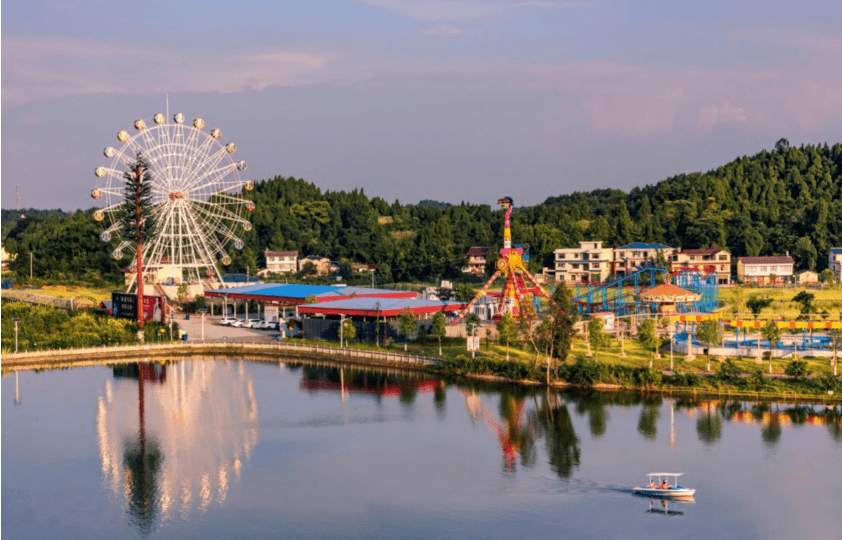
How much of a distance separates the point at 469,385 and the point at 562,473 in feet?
51.3

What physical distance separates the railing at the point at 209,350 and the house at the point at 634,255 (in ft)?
150

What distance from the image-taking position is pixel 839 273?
9569cm

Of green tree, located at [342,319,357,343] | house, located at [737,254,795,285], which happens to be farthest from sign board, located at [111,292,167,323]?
house, located at [737,254,795,285]

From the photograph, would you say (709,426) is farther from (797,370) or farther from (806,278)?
(806,278)

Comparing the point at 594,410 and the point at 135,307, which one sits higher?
the point at 135,307

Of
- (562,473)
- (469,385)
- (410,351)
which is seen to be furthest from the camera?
(410,351)

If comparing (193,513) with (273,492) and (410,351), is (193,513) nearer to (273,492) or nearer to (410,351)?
(273,492)

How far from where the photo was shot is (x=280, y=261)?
11500 cm

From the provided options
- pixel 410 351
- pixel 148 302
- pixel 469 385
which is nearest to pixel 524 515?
pixel 469 385

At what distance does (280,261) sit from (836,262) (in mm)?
55493

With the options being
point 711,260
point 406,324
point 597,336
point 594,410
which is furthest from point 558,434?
point 711,260

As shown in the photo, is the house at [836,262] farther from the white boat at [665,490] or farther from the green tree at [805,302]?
the white boat at [665,490]

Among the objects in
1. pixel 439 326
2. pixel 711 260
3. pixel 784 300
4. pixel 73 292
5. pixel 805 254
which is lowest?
pixel 439 326

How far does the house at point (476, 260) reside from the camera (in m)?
109
